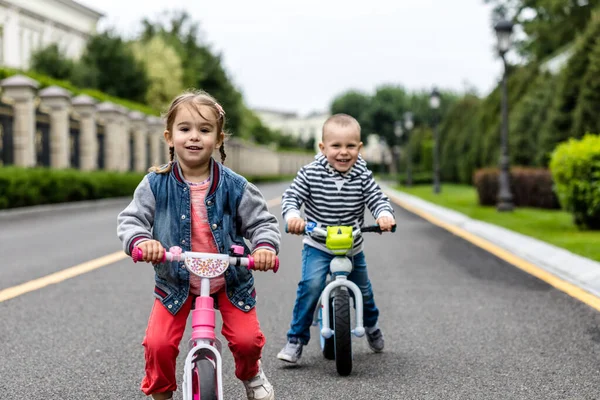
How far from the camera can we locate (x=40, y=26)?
196 ft

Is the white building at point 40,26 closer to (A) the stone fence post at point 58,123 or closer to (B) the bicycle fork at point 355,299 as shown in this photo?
(A) the stone fence post at point 58,123

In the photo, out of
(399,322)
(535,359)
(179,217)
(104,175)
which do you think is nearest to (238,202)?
(179,217)

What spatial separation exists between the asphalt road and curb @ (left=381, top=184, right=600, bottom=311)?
235 mm

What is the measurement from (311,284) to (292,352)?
40 cm

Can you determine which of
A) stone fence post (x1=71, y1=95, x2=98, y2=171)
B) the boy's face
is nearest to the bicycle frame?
the boy's face

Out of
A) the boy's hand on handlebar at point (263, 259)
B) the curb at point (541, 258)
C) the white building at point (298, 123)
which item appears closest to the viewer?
the boy's hand on handlebar at point (263, 259)

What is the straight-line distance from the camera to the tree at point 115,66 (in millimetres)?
52344

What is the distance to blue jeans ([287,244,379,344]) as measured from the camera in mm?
4766

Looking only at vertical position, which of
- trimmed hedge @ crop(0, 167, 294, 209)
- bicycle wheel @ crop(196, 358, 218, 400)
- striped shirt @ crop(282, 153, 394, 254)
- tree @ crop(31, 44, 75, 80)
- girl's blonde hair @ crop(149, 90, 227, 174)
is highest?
tree @ crop(31, 44, 75, 80)

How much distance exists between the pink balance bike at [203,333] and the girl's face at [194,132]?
1.46 ft

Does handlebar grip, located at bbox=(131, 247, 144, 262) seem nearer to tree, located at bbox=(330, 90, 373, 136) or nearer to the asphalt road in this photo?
the asphalt road

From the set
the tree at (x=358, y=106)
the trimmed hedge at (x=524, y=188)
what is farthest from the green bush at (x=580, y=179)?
the tree at (x=358, y=106)

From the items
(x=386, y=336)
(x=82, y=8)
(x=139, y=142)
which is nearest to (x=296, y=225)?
(x=386, y=336)

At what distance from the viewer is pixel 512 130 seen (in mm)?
31125
